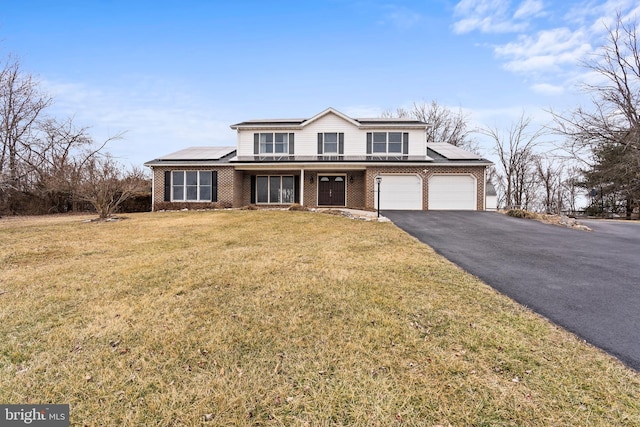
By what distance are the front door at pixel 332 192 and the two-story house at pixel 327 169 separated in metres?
0.06

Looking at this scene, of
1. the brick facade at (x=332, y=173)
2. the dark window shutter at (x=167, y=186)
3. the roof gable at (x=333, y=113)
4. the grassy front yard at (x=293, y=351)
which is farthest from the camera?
the roof gable at (x=333, y=113)

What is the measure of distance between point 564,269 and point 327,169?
12673mm

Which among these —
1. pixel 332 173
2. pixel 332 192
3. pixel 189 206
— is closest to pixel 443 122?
pixel 332 173

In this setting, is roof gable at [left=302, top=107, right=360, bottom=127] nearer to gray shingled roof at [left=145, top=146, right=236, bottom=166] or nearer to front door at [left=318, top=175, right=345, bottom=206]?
front door at [left=318, top=175, right=345, bottom=206]

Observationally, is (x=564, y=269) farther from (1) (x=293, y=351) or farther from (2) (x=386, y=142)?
(2) (x=386, y=142)

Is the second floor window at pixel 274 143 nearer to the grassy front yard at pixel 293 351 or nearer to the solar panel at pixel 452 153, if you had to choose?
the solar panel at pixel 452 153

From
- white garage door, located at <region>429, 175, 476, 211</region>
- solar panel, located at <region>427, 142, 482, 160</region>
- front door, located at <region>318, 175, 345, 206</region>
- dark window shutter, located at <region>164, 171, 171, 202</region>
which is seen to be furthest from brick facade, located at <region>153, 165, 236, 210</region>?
solar panel, located at <region>427, 142, 482, 160</region>

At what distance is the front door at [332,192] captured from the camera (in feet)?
59.1

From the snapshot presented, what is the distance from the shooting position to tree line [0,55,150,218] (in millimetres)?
18688

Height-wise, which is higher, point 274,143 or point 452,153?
point 274,143

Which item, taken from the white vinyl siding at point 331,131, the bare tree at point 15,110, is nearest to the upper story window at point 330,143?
the white vinyl siding at point 331,131

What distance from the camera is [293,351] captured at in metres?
2.84

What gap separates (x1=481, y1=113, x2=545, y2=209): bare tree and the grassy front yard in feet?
93.0

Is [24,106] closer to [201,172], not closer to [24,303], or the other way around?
[201,172]
